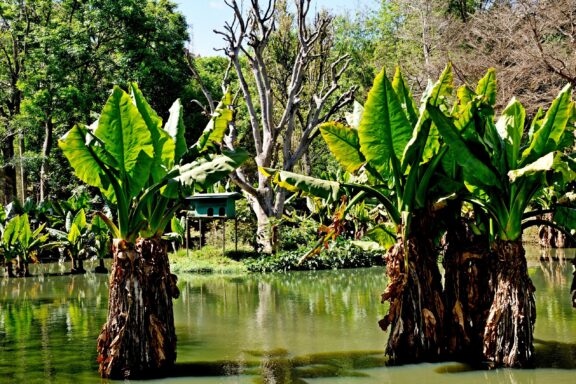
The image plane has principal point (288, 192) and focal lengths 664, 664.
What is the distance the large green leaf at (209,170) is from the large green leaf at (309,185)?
13.3 inches

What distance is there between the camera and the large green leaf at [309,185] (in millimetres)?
7043

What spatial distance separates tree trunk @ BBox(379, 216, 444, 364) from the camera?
678 cm

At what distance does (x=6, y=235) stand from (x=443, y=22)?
26.1 metres

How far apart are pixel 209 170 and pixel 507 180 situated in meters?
3.01

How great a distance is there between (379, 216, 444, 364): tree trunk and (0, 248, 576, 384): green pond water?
18 cm

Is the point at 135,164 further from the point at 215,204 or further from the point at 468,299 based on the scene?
the point at 215,204

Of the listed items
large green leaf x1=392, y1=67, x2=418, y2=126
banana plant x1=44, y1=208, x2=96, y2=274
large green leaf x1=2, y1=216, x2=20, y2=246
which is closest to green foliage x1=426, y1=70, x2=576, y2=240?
large green leaf x1=392, y1=67, x2=418, y2=126

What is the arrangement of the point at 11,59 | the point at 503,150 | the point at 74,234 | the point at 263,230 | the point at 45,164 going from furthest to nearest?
the point at 11,59 → the point at 45,164 → the point at 263,230 → the point at 74,234 → the point at 503,150

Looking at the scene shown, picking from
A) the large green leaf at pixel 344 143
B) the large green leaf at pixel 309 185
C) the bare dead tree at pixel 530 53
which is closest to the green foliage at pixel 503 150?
the large green leaf at pixel 344 143

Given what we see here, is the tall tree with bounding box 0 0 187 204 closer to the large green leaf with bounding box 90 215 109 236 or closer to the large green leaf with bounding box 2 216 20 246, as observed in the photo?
the large green leaf with bounding box 90 215 109 236

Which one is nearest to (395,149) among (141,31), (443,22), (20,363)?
(20,363)

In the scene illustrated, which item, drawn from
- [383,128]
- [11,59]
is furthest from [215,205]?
[11,59]

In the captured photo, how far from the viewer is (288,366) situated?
277 inches

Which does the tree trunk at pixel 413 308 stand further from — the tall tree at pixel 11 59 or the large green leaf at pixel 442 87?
the tall tree at pixel 11 59
